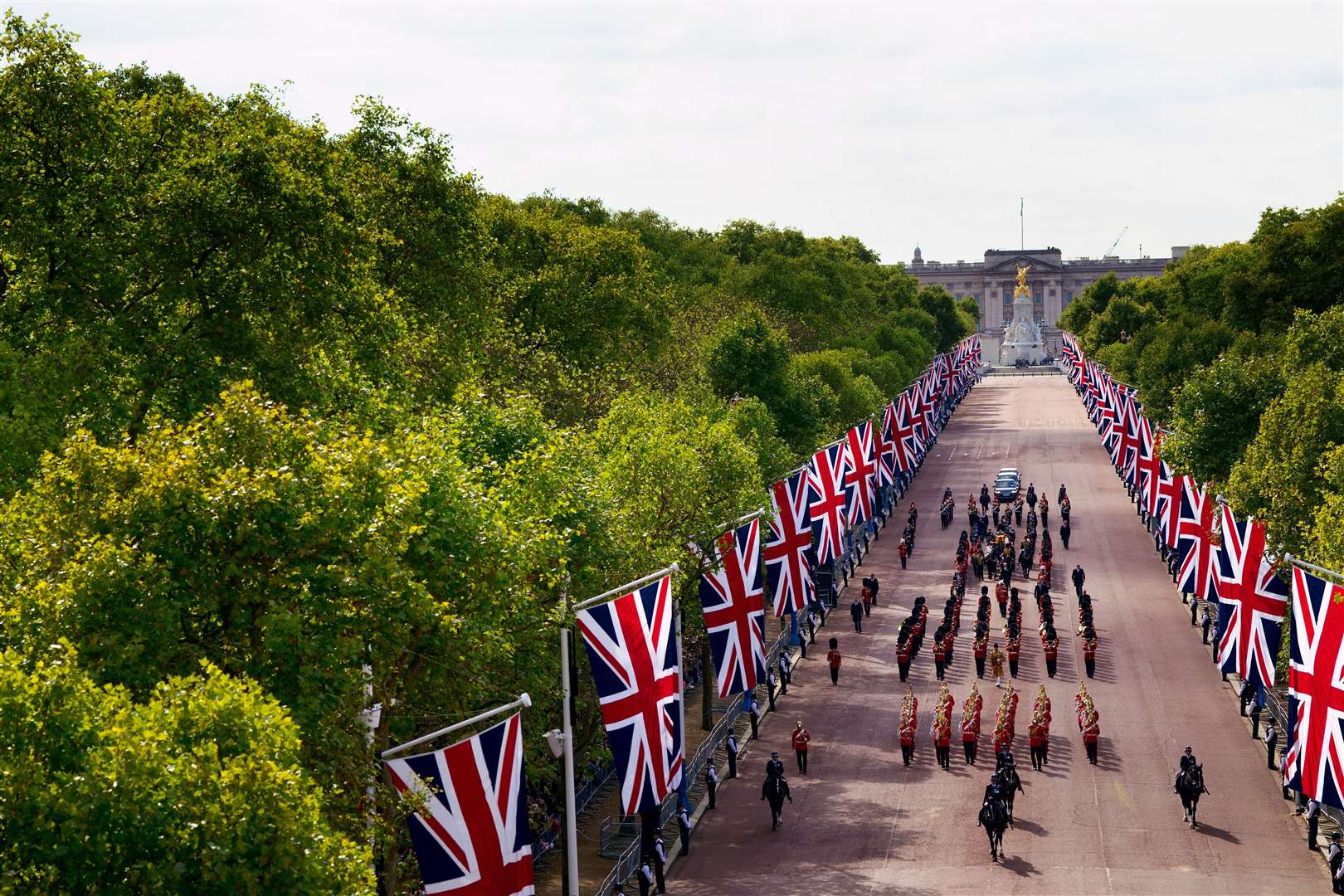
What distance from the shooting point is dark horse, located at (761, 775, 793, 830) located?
36.1 metres

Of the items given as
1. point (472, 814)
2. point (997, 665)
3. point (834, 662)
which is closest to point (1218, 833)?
point (997, 665)

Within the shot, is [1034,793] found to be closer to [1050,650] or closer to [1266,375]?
[1050,650]

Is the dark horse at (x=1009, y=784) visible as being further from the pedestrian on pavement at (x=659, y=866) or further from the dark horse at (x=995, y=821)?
the pedestrian on pavement at (x=659, y=866)

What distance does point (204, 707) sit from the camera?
16.0 metres

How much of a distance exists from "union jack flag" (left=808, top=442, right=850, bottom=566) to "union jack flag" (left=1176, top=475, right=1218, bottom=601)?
11125 mm

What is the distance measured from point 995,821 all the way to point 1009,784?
279 cm

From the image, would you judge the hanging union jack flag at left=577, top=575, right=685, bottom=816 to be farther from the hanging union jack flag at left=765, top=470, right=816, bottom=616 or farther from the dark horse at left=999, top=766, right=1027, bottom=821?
the hanging union jack flag at left=765, top=470, right=816, bottom=616

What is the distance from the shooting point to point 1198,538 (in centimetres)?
5094

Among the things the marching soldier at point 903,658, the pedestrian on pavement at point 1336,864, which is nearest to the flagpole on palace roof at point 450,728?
the pedestrian on pavement at point 1336,864

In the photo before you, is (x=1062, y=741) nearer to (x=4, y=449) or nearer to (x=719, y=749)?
(x=719, y=749)

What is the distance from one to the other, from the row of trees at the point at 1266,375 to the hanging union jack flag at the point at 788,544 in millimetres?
11977

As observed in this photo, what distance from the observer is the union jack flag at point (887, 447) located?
8062 cm

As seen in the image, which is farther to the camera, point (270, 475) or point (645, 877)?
point (645, 877)

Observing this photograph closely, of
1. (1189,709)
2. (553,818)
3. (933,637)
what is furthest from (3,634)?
(933,637)
